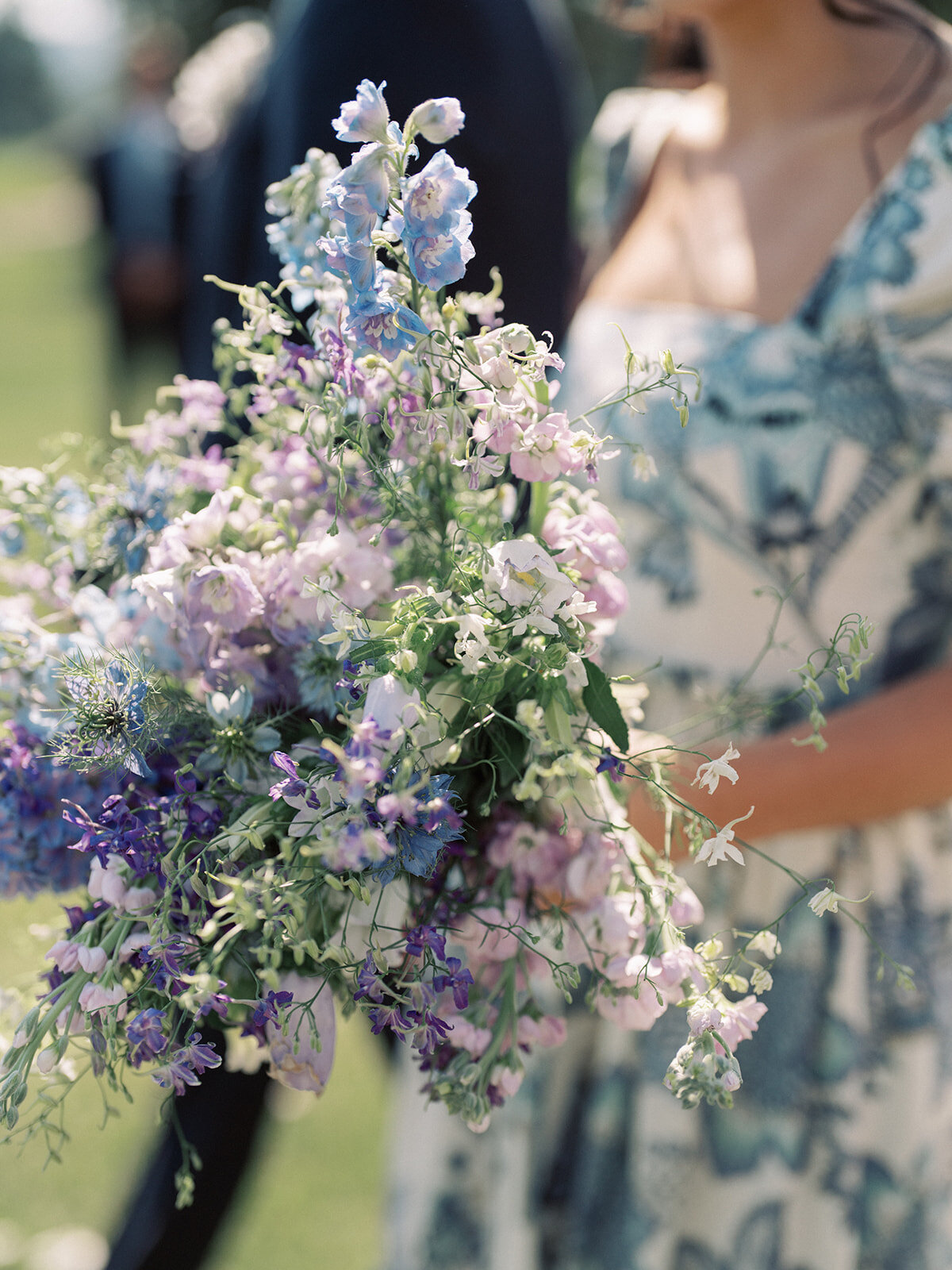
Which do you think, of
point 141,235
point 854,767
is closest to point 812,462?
point 854,767

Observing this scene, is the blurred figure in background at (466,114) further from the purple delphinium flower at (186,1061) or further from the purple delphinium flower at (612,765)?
the purple delphinium flower at (186,1061)

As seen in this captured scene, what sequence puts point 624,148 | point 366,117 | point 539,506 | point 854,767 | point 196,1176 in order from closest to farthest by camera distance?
point 366,117 < point 539,506 < point 854,767 < point 196,1176 < point 624,148

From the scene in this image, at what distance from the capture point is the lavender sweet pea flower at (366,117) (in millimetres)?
503

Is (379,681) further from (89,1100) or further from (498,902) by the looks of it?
(89,1100)

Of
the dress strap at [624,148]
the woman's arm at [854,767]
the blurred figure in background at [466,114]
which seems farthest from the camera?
the dress strap at [624,148]

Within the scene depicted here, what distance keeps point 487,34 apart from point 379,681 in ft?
3.53

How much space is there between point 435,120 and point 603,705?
13.0 inches

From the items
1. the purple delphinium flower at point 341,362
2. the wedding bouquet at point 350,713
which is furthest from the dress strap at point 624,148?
the purple delphinium flower at point 341,362

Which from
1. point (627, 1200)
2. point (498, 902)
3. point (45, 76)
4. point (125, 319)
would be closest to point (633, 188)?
point (498, 902)

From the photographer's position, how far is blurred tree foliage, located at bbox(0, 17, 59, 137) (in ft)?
160

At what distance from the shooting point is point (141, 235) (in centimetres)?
485

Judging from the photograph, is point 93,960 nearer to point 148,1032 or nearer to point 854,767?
point 148,1032

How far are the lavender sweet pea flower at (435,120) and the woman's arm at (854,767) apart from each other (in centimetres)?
70

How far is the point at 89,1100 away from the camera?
260cm
